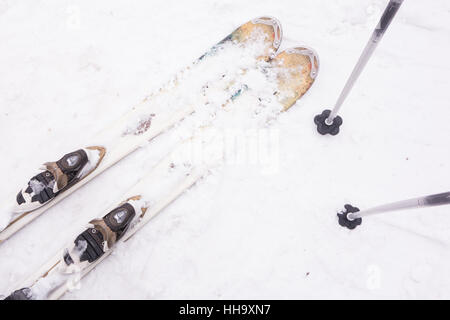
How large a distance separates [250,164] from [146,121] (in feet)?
3.79

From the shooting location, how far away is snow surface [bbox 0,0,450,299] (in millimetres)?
2592

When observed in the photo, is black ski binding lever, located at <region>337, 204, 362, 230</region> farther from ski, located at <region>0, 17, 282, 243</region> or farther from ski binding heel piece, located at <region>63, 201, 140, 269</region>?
ski binding heel piece, located at <region>63, 201, 140, 269</region>

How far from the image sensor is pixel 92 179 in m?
2.79

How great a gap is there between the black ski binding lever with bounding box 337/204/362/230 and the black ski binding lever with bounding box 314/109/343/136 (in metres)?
0.75

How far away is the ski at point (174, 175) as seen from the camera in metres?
2.40

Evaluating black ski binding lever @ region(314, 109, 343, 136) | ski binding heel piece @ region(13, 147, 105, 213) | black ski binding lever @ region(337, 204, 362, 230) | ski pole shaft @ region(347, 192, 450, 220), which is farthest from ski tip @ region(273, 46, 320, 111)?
ski binding heel piece @ region(13, 147, 105, 213)

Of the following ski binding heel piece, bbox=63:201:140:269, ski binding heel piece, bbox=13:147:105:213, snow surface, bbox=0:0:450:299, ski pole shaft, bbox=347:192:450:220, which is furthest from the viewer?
snow surface, bbox=0:0:450:299

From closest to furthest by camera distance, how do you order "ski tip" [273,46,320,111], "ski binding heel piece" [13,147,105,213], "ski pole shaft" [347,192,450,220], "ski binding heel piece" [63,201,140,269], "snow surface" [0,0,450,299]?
"ski pole shaft" [347,192,450,220], "ski binding heel piece" [63,201,140,269], "ski binding heel piece" [13,147,105,213], "snow surface" [0,0,450,299], "ski tip" [273,46,320,111]

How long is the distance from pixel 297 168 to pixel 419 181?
1.23 meters

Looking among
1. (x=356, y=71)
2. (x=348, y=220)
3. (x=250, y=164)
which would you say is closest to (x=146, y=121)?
(x=250, y=164)

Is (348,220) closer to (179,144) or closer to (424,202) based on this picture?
(424,202)

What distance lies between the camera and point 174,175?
9.02 ft

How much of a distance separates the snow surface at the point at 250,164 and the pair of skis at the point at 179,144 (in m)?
0.15
